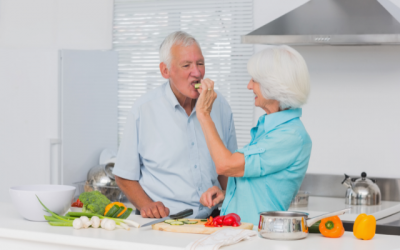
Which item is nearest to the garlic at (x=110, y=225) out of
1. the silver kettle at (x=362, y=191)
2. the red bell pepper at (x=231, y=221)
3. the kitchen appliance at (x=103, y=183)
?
the red bell pepper at (x=231, y=221)

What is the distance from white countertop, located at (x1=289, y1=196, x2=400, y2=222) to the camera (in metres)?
2.65

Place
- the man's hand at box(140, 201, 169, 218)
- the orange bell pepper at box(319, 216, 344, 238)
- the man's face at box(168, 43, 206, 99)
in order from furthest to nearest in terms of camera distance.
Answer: the man's face at box(168, 43, 206, 99), the man's hand at box(140, 201, 169, 218), the orange bell pepper at box(319, 216, 344, 238)

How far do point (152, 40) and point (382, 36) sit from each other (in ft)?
5.49

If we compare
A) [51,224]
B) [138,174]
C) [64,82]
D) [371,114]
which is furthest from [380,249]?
[64,82]

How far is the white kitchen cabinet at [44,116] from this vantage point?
120 inches

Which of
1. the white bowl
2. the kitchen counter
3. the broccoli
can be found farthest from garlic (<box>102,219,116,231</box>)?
the white bowl

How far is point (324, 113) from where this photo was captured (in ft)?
10.8

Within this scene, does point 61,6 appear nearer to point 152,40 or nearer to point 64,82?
point 152,40

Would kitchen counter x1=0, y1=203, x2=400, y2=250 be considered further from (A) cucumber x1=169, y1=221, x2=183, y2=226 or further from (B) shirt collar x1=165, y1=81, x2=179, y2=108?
(B) shirt collar x1=165, y1=81, x2=179, y2=108

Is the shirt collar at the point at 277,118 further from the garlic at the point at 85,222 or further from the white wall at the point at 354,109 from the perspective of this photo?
the white wall at the point at 354,109

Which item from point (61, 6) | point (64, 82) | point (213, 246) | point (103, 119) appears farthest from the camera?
point (61, 6)

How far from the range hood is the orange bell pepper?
4.39ft

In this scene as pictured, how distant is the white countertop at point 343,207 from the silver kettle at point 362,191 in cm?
4

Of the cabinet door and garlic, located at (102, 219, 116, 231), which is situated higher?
the cabinet door
